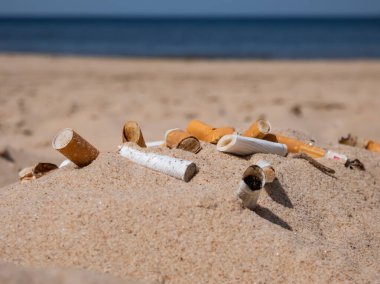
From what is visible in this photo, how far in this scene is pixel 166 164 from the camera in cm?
235

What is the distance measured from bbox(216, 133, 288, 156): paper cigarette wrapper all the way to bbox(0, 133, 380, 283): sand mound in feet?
0.13

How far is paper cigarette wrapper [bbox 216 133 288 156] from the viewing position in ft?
8.16

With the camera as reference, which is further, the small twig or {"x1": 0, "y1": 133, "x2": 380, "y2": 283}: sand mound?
the small twig

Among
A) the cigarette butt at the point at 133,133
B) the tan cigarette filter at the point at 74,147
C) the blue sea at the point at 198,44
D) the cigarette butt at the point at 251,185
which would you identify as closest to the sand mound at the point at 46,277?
the cigarette butt at the point at 251,185

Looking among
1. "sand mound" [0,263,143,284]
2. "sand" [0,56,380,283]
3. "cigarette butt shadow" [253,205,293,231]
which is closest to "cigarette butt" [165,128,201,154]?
"sand" [0,56,380,283]

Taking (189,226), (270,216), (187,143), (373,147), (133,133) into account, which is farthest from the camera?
(373,147)

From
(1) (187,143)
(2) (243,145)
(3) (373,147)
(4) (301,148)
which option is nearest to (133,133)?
(1) (187,143)

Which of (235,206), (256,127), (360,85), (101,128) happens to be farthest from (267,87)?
(235,206)

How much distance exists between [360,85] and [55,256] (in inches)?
304

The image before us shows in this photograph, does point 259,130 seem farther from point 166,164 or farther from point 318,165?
point 166,164

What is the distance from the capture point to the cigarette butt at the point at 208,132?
8.96 feet

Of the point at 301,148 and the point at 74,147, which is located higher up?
the point at 74,147

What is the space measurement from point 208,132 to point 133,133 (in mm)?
399

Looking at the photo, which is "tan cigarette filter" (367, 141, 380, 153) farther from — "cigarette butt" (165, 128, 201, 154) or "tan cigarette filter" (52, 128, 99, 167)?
"tan cigarette filter" (52, 128, 99, 167)
